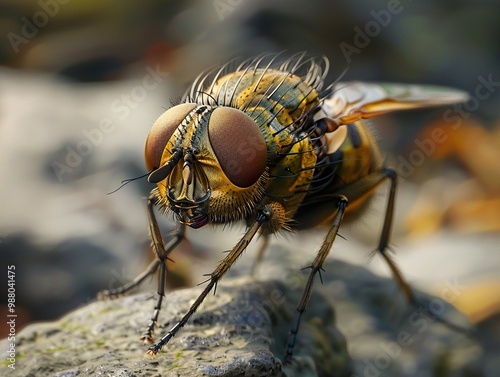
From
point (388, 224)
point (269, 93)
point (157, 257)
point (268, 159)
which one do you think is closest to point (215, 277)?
point (157, 257)

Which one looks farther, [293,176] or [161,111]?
[161,111]

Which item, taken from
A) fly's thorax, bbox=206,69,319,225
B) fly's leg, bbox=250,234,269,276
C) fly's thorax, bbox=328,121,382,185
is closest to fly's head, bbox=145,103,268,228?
fly's thorax, bbox=206,69,319,225

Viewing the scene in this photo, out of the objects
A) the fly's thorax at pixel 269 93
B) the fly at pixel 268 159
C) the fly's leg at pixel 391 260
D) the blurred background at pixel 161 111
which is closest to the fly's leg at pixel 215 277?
the fly at pixel 268 159

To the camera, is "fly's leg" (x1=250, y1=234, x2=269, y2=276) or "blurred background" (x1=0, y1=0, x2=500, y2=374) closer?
"fly's leg" (x1=250, y1=234, x2=269, y2=276)

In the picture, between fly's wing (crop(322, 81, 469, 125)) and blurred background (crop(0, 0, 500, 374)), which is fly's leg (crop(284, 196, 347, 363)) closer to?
fly's wing (crop(322, 81, 469, 125))

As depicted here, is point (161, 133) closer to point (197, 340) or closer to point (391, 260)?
point (197, 340)

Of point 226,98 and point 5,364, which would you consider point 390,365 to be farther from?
point 5,364

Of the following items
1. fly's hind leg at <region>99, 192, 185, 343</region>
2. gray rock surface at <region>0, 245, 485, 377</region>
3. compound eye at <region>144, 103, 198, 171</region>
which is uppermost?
compound eye at <region>144, 103, 198, 171</region>
